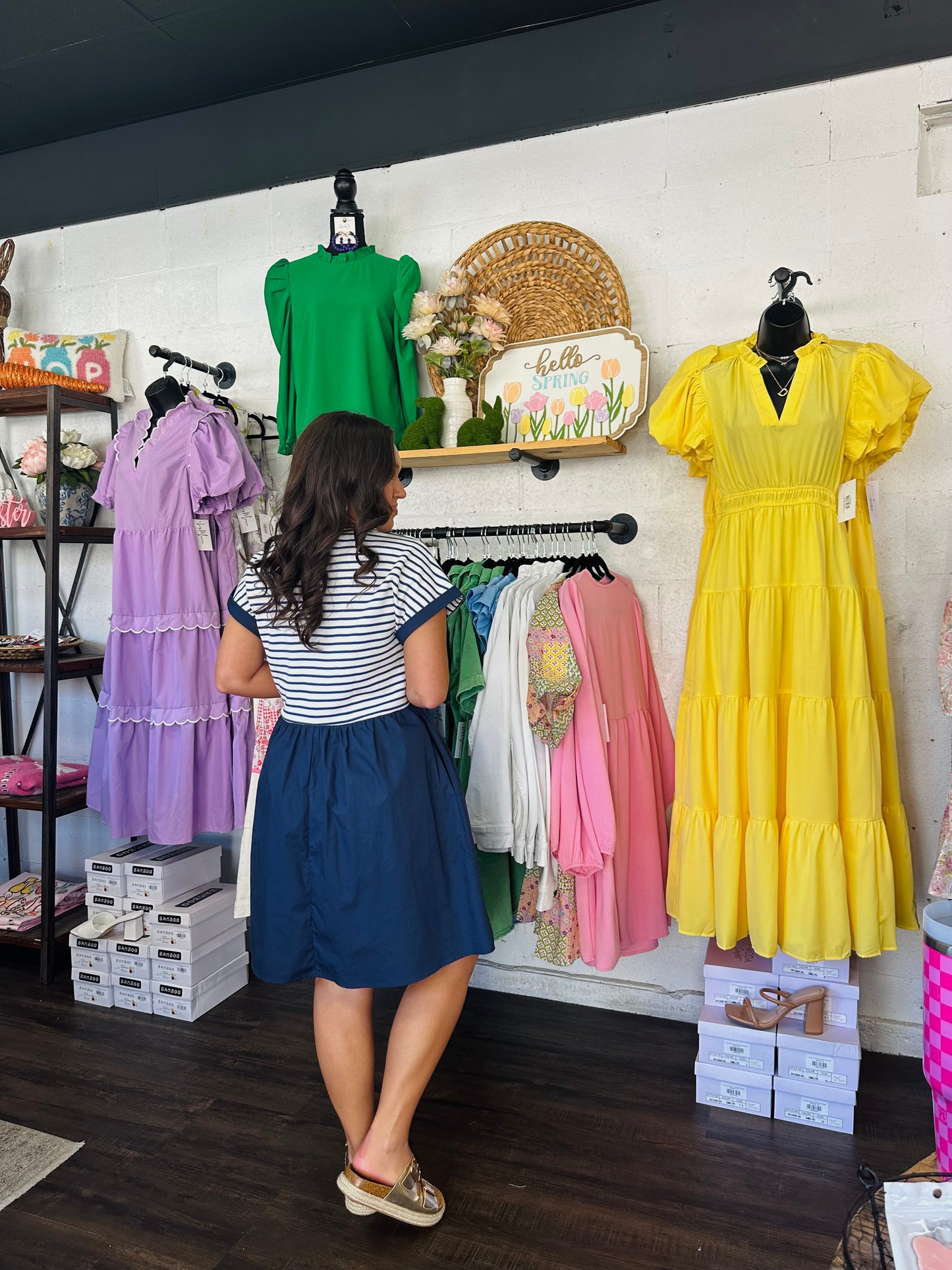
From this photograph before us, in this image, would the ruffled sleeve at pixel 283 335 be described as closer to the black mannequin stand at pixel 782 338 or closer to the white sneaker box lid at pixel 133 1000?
the black mannequin stand at pixel 782 338

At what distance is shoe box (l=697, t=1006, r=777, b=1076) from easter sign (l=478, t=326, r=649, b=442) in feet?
5.18

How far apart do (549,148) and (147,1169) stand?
116 inches

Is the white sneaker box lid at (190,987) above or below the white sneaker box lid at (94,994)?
above

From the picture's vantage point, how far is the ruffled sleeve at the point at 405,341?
113 inches

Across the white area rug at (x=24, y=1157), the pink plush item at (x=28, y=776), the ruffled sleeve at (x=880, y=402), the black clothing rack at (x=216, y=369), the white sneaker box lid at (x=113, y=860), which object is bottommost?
the white area rug at (x=24, y=1157)

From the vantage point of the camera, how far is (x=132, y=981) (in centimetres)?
288

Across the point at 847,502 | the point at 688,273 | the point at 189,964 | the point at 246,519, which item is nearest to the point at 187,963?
the point at 189,964

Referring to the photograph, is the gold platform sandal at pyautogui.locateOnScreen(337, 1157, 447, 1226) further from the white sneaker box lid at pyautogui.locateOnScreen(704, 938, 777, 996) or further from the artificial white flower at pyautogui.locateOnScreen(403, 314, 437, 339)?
the artificial white flower at pyautogui.locateOnScreen(403, 314, 437, 339)

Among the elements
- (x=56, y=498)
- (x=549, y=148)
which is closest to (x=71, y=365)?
(x=56, y=498)

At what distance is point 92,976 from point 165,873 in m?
0.42

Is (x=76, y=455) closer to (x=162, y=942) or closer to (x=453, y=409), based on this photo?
(x=453, y=409)

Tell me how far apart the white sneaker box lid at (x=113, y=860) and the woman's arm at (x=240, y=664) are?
4.31 ft

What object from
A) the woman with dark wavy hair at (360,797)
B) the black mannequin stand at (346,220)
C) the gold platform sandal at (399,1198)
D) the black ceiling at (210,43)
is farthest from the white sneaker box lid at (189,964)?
the black ceiling at (210,43)

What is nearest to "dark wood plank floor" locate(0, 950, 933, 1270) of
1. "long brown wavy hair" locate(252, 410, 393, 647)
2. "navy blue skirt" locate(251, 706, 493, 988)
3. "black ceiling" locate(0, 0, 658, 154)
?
"navy blue skirt" locate(251, 706, 493, 988)
